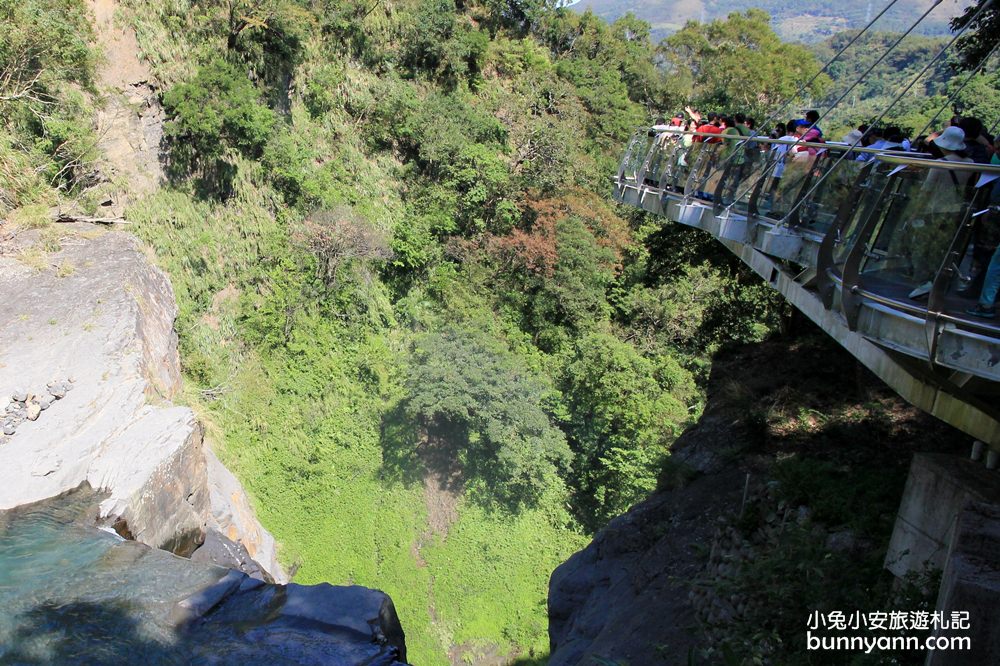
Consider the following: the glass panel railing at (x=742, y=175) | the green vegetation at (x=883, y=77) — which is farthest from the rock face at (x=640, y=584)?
the green vegetation at (x=883, y=77)

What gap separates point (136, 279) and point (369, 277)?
233 inches

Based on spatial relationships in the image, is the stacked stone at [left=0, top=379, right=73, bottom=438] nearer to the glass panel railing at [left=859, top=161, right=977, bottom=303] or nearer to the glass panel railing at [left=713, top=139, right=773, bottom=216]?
the glass panel railing at [left=713, top=139, right=773, bottom=216]

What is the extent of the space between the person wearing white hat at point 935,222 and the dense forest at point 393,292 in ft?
21.1

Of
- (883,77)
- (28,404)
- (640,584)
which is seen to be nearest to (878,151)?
(640,584)

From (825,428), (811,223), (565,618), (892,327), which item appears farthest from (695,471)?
(892,327)

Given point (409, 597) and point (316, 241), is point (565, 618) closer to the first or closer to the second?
point (409, 597)

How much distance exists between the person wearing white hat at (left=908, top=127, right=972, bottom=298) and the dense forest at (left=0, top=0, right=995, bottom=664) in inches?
254

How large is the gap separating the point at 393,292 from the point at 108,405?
8.63 meters

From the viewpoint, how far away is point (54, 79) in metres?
14.2

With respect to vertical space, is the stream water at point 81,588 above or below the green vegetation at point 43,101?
below

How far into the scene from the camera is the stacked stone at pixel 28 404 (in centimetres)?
990

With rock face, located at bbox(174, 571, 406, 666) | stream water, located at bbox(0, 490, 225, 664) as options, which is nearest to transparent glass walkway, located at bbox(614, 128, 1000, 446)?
rock face, located at bbox(174, 571, 406, 666)

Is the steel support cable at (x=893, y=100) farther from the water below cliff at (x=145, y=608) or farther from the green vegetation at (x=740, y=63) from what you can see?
the green vegetation at (x=740, y=63)

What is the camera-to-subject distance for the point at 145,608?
8.05 m
